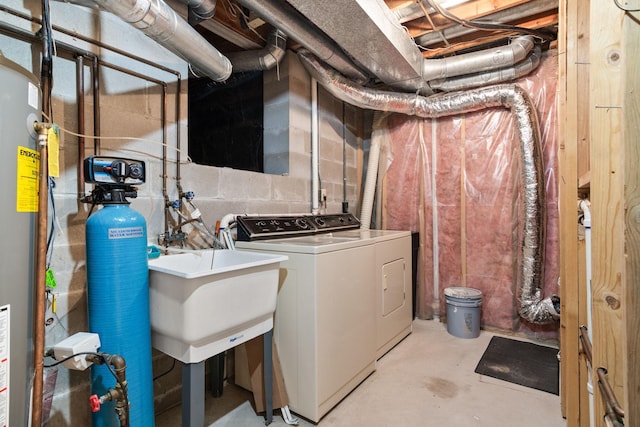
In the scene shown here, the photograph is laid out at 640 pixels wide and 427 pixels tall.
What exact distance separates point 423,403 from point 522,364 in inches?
37.4

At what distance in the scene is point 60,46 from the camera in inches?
52.9

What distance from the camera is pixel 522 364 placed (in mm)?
2236

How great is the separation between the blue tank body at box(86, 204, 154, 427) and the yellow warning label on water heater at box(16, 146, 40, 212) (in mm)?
256

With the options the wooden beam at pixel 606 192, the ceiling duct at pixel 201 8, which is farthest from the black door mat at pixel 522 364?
the ceiling duct at pixel 201 8

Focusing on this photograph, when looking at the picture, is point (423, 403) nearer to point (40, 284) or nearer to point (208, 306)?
point (208, 306)

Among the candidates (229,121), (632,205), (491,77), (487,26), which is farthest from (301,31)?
(632,205)

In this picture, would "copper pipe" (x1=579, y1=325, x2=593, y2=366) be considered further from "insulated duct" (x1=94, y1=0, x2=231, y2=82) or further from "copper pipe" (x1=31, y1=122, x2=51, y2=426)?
"insulated duct" (x1=94, y1=0, x2=231, y2=82)

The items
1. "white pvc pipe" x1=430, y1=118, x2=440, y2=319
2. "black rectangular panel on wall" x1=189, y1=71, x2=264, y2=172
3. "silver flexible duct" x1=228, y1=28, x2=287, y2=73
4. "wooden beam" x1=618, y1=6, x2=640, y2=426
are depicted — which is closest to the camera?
"wooden beam" x1=618, y1=6, x2=640, y2=426

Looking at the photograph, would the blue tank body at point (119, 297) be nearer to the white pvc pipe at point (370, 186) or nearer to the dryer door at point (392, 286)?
the dryer door at point (392, 286)

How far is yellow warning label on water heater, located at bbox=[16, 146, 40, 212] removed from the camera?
0.89m

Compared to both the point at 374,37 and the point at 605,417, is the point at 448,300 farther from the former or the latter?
the point at 374,37

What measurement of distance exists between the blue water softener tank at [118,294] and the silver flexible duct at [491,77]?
8.89 feet

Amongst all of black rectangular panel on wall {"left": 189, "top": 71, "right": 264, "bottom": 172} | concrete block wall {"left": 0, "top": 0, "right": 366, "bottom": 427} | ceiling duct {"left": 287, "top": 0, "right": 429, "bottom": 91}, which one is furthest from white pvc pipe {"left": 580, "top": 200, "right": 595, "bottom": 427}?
black rectangular panel on wall {"left": 189, "top": 71, "right": 264, "bottom": 172}

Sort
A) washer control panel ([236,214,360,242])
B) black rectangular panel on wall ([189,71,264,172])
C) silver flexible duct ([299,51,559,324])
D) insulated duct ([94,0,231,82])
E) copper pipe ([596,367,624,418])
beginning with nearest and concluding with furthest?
copper pipe ([596,367,624,418]), insulated duct ([94,0,231,82]), washer control panel ([236,214,360,242]), silver flexible duct ([299,51,559,324]), black rectangular panel on wall ([189,71,264,172])
